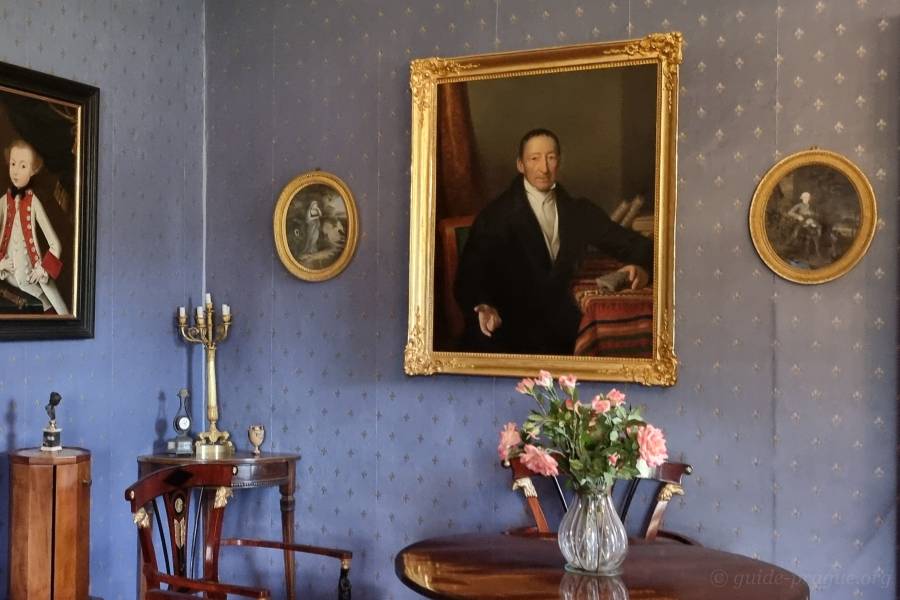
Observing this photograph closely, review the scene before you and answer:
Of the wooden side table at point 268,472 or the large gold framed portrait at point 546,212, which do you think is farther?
the wooden side table at point 268,472

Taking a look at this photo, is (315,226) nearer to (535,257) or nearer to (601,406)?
(535,257)

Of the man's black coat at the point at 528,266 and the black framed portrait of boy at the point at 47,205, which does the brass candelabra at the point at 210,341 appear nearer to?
the black framed portrait of boy at the point at 47,205

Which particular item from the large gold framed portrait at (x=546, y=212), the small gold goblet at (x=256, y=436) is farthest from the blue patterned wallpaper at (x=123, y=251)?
the large gold framed portrait at (x=546, y=212)

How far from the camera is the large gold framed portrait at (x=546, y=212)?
4125mm

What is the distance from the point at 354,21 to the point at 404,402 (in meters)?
1.97

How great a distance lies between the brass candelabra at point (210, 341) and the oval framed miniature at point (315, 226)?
0.47m

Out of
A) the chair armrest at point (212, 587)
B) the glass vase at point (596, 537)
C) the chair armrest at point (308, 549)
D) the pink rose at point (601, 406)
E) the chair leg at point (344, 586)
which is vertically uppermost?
the pink rose at point (601, 406)

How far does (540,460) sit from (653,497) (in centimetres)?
136

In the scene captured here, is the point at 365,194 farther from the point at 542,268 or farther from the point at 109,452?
the point at 109,452

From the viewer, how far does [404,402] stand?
4.61m

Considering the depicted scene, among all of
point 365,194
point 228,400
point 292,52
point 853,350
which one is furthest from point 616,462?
point 292,52

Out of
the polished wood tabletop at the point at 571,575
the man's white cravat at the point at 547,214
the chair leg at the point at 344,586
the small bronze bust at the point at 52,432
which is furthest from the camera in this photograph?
the man's white cravat at the point at 547,214

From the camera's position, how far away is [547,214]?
433 cm

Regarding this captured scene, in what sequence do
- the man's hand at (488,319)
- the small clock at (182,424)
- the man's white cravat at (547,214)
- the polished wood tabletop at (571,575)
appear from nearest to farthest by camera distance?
the polished wood tabletop at (571,575), the man's white cravat at (547,214), the man's hand at (488,319), the small clock at (182,424)
